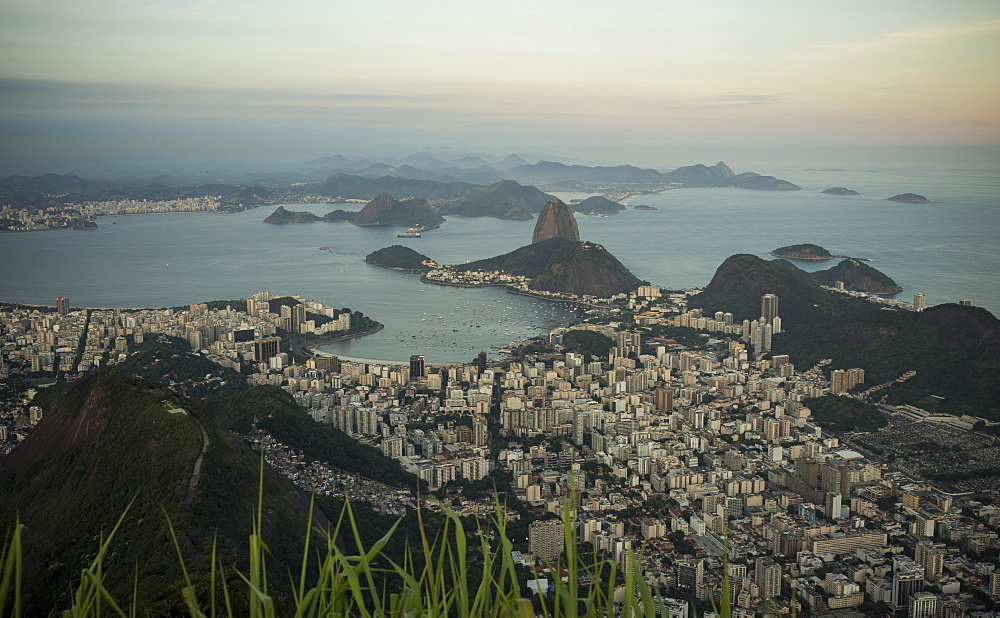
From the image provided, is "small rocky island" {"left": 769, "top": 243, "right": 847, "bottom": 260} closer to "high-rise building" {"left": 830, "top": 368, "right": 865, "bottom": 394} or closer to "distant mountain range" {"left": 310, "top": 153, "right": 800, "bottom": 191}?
"high-rise building" {"left": 830, "top": 368, "right": 865, "bottom": 394}

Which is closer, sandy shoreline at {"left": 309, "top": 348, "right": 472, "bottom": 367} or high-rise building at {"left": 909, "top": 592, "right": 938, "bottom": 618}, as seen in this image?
high-rise building at {"left": 909, "top": 592, "right": 938, "bottom": 618}

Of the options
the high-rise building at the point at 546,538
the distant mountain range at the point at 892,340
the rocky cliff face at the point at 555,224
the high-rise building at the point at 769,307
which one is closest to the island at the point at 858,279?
the distant mountain range at the point at 892,340

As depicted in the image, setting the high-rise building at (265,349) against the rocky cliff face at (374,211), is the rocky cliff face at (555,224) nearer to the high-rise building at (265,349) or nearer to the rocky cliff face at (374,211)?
the high-rise building at (265,349)

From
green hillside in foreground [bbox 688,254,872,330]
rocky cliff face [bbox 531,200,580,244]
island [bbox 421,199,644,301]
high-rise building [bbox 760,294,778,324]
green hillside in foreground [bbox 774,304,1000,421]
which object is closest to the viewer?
green hillside in foreground [bbox 774,304,1000,421]

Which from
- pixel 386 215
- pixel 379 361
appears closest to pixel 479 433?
pixel 379 361

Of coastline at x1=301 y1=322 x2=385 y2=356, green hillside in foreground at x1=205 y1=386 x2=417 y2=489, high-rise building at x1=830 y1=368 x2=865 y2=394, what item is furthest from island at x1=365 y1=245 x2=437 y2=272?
green hillside in foreground at x1=205 y1=386 x2=417 y2=489

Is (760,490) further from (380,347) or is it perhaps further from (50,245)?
(50,245)
